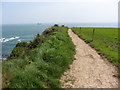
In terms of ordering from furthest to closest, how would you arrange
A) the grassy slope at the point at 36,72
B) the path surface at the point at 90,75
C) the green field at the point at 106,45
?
1. the green field at the point at 106,45
2. the path surface at the point at 90,75
3. the grassy slope at the point at 36,72

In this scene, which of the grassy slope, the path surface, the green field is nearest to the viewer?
the grassy slope

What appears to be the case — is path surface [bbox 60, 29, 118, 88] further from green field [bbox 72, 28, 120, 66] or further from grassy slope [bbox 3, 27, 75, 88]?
green field [bbox 72, 28, 120, 66]

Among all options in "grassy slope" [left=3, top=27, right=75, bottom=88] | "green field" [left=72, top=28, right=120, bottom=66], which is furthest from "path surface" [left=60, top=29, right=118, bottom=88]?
"green field" [left=72, top=28, right=120, bottom=66]

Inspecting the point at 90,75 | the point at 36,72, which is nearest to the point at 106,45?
the point at 90,75

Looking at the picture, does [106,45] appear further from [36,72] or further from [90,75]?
[36,72]

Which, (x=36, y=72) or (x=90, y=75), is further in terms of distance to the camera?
(x=90, y=75)

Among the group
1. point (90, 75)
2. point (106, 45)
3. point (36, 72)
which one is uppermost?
point (106, 45)

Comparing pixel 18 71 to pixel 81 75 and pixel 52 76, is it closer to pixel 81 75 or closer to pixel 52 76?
pixel 52 76

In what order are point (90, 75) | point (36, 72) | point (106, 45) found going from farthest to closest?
point (106, 45), point (90, 75), point (36, 72)

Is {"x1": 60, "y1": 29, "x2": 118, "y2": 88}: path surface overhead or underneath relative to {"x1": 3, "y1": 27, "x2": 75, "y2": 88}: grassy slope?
underneath

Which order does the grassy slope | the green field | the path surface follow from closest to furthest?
the grassy slope, the path surface, the green field

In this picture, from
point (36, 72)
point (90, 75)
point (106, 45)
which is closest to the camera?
point (36, 72)

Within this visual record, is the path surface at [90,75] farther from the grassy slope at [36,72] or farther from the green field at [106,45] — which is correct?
the green field at [106,45]

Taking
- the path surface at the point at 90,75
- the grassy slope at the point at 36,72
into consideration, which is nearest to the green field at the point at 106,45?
the path surface at the point at 90,75
